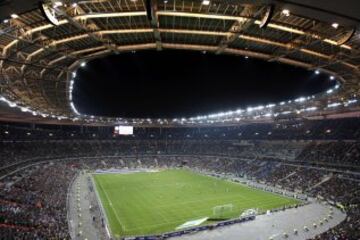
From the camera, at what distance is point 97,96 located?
88562mm

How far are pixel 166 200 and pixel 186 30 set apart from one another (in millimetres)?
43872

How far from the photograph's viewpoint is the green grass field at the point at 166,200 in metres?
42.7

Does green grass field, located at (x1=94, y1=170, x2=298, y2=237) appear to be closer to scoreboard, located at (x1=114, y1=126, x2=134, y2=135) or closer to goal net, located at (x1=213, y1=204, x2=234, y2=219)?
goal net, located at (x1=213, y1=204, x2=234, y2=219)

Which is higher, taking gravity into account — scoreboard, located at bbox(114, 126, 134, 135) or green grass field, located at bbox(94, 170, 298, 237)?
scoreboard, located at bbox(114, 126, 134, 135)

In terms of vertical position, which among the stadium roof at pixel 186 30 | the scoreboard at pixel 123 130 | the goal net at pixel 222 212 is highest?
the stadium roof at pixel 186 30

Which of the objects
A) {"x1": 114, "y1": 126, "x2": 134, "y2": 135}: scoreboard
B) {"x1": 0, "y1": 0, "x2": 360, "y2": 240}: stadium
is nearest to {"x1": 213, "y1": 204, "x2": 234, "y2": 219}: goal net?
{"x1": 0, "y1": 0, "x2": 360, "y2": 240}: stadium

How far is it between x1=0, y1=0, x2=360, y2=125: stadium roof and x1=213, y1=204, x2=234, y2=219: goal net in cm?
2602

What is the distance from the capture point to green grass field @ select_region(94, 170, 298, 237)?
4266 cm

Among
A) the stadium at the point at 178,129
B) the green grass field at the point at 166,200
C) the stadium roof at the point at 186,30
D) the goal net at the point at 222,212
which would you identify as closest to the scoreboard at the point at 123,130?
the stadium at the point at 178,129

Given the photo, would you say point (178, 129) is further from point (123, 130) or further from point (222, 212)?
point (222, 212)

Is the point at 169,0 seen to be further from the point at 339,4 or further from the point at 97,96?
the point at 97,96

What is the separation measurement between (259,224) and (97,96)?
60287 mm

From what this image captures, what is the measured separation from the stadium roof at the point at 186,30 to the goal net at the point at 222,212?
26.0 m

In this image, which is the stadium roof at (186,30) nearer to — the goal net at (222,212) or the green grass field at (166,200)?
the green grass field at (166,200)
